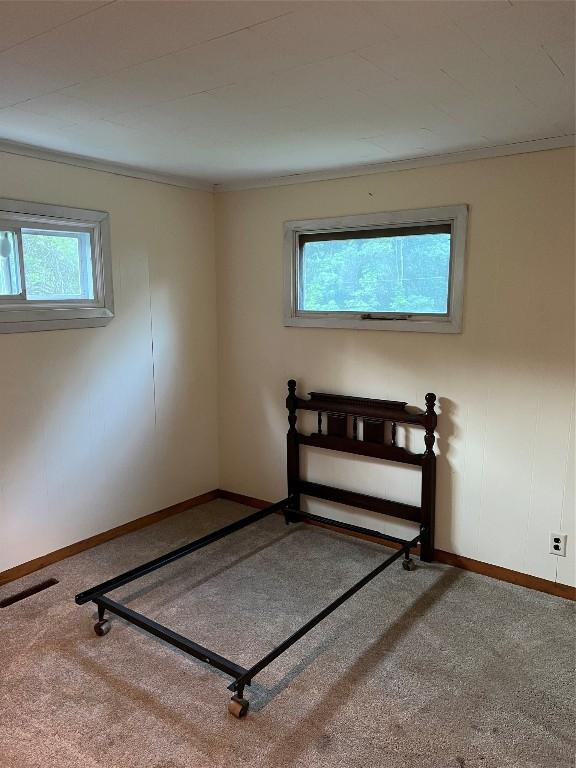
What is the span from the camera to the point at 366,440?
3408 millimetres

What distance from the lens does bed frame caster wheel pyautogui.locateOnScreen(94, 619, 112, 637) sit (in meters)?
2.52

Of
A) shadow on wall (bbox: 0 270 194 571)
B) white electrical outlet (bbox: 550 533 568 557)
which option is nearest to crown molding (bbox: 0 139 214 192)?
shadow on wall (bbox: 0 270 194 571)

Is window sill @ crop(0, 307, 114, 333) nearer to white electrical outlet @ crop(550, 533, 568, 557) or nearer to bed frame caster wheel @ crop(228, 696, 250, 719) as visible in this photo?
bed frame caster wheel @ crop(228, 696, 250, 719)

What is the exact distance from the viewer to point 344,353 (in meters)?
→ 3.49

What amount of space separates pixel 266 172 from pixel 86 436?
1.95m

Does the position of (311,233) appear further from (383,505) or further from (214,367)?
(383,505)

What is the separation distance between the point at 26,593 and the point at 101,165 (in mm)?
2392

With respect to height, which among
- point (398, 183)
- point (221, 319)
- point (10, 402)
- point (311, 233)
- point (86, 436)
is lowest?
point (86, 436)

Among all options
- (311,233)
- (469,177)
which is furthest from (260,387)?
(469,177)

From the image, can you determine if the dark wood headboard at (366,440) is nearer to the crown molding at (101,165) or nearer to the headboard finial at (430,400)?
the headboard finial at (430,400)

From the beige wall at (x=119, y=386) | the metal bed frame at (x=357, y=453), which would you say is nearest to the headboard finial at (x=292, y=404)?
the metal bed frame at (x=357, y=453)

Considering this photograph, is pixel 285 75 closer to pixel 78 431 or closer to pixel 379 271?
pixel 379 271

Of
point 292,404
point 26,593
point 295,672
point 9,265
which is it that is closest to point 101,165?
point 9,265

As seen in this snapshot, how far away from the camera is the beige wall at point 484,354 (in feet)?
9.00
